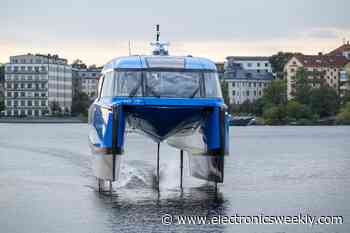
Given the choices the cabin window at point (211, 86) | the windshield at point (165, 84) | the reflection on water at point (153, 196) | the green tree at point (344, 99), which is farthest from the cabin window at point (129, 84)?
the green tree at point (344, 99)

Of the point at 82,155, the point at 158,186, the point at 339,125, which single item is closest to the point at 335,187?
the point at 158,186

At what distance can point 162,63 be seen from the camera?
1066 inches

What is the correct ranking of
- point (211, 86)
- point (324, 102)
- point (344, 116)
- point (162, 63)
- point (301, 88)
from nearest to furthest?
point (211, 86), point (162, 63), point (344, 116), point (324, 102), point (301, 88)

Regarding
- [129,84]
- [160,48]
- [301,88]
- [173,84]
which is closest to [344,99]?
[301,88]

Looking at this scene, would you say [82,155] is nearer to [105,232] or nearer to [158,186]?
[158,186]

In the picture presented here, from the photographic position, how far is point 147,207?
2459cm

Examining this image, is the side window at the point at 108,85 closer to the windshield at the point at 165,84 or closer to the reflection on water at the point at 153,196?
the windshield at the point at 165,84

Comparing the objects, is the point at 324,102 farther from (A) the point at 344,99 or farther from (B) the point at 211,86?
(B) the point at 211,86

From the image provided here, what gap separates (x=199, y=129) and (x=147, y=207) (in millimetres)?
3617

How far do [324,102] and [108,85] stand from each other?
131586 millimetres

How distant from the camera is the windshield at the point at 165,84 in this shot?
26.2 metres

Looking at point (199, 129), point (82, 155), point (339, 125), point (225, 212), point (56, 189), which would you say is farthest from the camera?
point (339, 125)

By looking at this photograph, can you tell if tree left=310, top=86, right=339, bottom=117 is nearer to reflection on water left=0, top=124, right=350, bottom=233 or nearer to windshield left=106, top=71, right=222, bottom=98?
reflection on water left=0, top=124, right=350, bottom=233

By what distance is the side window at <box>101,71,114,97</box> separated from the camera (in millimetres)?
27219
